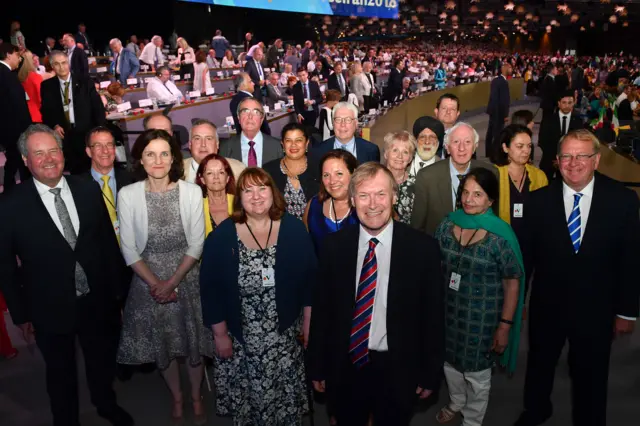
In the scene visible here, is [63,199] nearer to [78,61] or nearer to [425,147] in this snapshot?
[425,147]

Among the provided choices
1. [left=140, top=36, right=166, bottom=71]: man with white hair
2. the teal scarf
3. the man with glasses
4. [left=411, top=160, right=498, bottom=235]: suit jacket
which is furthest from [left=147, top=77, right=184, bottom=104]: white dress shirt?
the teal scarf

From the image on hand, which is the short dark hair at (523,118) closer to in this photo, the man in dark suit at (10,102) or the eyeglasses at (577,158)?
the eyeglasses at (577,158)

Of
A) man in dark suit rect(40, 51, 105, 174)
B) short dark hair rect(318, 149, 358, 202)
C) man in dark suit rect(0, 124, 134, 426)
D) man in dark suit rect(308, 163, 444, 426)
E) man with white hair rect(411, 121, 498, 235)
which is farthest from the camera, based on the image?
man in dark suit rect(40, 51, 105, 174)

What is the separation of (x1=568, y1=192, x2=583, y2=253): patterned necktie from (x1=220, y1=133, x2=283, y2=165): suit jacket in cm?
227

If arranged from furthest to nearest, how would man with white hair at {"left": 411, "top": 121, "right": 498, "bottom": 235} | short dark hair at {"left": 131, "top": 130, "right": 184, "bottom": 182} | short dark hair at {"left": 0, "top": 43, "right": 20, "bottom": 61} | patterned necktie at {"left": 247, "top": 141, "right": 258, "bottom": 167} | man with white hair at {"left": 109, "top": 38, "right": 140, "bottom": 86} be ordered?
man with white hair at {"left": 109, "top": 38, "right": 140, "bottom": 86}, short dark hair at {"left": 0, "top": 43, "right": 20, "bottom": 61}, patterned necktie at {"left": 247, "top": 141, "right": 258, "bottom": 167}, man with white hair at {"left": 411, "top": 121, "right": 498, "bottom": 235}, short dark hair at {"left": 131, "top": 130, "right": 184, "bottom": 182}

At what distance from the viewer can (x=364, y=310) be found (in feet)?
6.61

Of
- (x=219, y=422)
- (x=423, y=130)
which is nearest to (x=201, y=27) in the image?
(x=423, y=130)

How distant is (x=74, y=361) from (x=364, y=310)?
1.63 meters

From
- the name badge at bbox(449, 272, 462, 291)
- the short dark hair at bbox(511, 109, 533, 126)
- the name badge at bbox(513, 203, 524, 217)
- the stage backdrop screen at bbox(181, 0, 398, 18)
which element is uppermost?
the stage backdrop screen at bbox(181, 0, 398, 18)

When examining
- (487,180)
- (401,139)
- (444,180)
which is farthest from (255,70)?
(487,180)

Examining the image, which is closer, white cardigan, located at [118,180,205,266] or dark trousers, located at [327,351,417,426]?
dark trousers, located at [327,351,417,426]

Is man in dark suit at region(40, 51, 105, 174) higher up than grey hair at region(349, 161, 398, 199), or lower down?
higher up

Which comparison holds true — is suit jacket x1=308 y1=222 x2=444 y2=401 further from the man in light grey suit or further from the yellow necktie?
the man in light grey suit

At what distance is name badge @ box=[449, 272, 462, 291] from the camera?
8.16 ft
